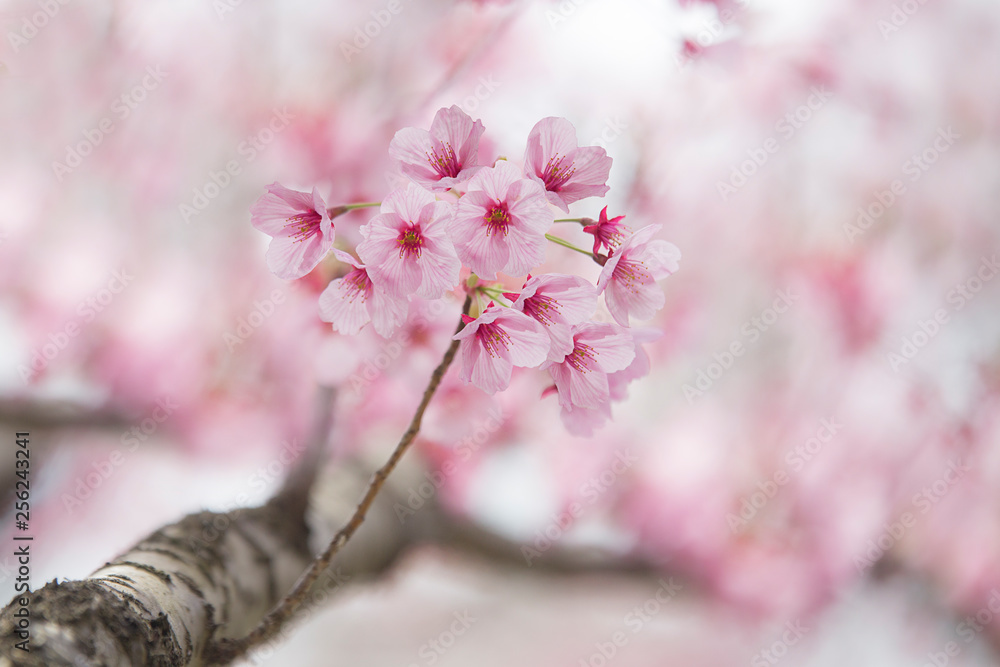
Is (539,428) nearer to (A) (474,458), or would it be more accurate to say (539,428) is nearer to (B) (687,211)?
(A) (474,458)

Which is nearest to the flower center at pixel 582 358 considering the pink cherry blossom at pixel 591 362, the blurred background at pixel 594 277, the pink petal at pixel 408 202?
the pink cherry blossom at pixel 591 362

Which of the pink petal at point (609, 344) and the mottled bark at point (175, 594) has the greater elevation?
the pink petal at point (609, 344)

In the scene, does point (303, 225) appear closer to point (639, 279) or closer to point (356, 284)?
Answer: point (356, 284)

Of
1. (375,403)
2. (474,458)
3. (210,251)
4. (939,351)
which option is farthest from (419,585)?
(939,351)

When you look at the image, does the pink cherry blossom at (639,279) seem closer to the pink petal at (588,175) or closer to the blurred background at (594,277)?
the pink petal at (588,175)

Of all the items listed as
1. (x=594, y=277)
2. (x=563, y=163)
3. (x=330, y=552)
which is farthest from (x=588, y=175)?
(x=594, y=277)

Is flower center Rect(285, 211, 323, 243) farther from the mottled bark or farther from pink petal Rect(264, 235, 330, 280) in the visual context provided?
the mottled bark

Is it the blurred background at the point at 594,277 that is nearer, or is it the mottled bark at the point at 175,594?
the mottled bark at the point at 175,594
